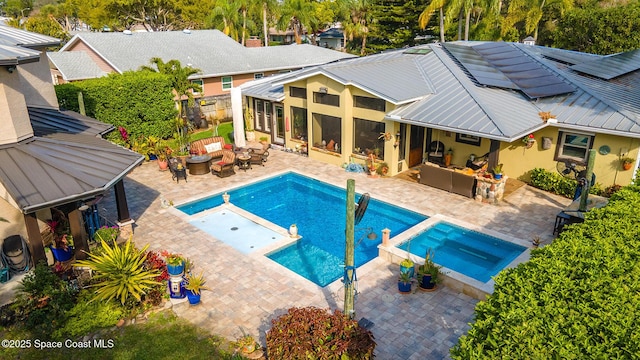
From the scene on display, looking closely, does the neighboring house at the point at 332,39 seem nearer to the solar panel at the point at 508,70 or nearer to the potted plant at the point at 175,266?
the solar panel at the point at 508,70

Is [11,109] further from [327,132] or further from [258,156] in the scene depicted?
[327,132]

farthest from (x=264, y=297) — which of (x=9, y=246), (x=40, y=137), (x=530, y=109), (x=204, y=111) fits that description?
(x=204, y=111)

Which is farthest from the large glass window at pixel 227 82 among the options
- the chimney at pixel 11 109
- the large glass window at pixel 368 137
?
the chimney at pixel 11 109

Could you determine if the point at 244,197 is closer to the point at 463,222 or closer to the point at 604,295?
the point at 463,222

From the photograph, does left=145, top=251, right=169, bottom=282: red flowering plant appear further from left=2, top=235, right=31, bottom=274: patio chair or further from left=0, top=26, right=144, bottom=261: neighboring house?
left=2, top=235, right=31, bottom=274: patio chair

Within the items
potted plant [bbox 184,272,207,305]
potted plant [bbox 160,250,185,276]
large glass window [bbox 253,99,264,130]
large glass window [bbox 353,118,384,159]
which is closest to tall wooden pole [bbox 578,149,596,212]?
large glass window [bbox 353,118,384,159]

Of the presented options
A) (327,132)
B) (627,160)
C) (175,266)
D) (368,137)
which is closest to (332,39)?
(327,132)
